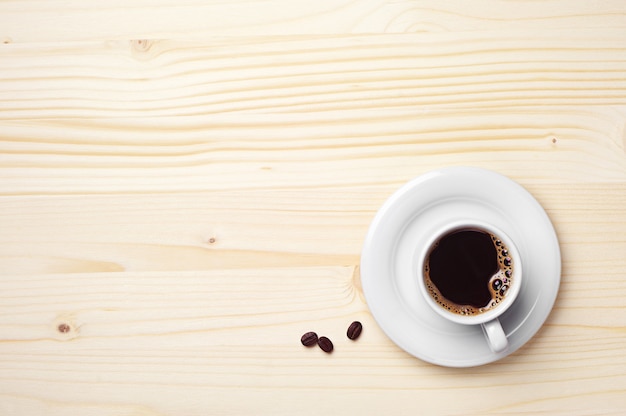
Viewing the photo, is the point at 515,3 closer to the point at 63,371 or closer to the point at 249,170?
the point at 249,170

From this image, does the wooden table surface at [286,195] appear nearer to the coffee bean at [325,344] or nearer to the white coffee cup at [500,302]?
the coffee bean at [325,344]

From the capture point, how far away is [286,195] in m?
1.04

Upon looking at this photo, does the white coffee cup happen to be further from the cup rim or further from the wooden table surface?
the wooden table surface

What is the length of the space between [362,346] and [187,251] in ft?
1.10

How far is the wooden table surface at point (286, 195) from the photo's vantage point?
102 cm

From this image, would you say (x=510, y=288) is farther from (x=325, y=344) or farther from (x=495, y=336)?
(x=325, y=344)

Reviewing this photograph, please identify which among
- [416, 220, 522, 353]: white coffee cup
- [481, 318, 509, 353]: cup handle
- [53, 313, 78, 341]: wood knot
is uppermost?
[53, 313, 78, 341]: wood knot

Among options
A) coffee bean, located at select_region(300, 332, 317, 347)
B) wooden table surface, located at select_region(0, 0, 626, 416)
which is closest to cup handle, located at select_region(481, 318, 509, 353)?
wooden table surface, located at select_region(0, 0, 626, 416)

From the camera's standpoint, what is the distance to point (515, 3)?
104cm

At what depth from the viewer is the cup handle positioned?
86 cm

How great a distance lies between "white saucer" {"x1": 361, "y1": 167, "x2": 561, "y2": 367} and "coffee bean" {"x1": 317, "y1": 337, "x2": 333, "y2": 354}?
99mm

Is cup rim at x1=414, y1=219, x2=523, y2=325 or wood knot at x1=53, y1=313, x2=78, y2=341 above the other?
wood knot at x1=53, y1=313, x2=78, y2=341

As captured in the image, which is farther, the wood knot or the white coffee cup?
the wood knot

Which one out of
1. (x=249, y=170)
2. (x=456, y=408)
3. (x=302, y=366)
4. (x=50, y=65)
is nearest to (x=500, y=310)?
(x=456, y=408)
